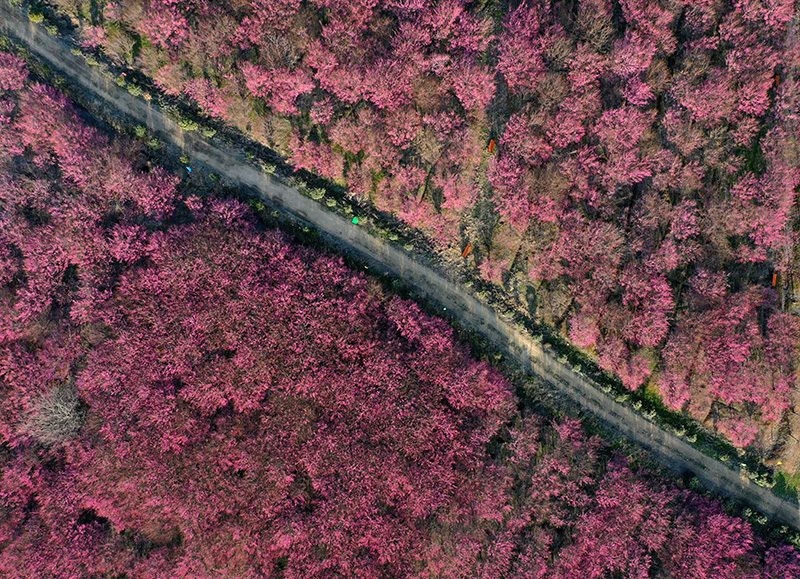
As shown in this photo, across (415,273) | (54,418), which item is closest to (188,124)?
(415,273)

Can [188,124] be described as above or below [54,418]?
above

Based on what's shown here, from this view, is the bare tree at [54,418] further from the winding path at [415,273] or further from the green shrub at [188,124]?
the green shrub at [188,124]

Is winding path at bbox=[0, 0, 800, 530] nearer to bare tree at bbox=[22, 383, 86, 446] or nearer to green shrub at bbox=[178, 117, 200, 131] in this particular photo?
green shrub at bbox=[178, 117, 200, 131]

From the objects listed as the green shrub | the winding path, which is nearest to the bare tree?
the winding path

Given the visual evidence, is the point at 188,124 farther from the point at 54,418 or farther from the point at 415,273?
the point at 54,418

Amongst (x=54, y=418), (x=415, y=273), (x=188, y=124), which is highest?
(x=188, y=124)

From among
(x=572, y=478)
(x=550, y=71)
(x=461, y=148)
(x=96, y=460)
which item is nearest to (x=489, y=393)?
(x=572, y=478)

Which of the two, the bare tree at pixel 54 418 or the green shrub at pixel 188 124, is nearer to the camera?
the bare tree at pixel 54 418

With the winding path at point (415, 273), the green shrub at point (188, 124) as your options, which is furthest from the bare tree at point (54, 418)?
the green shrub at point (188, 124)
